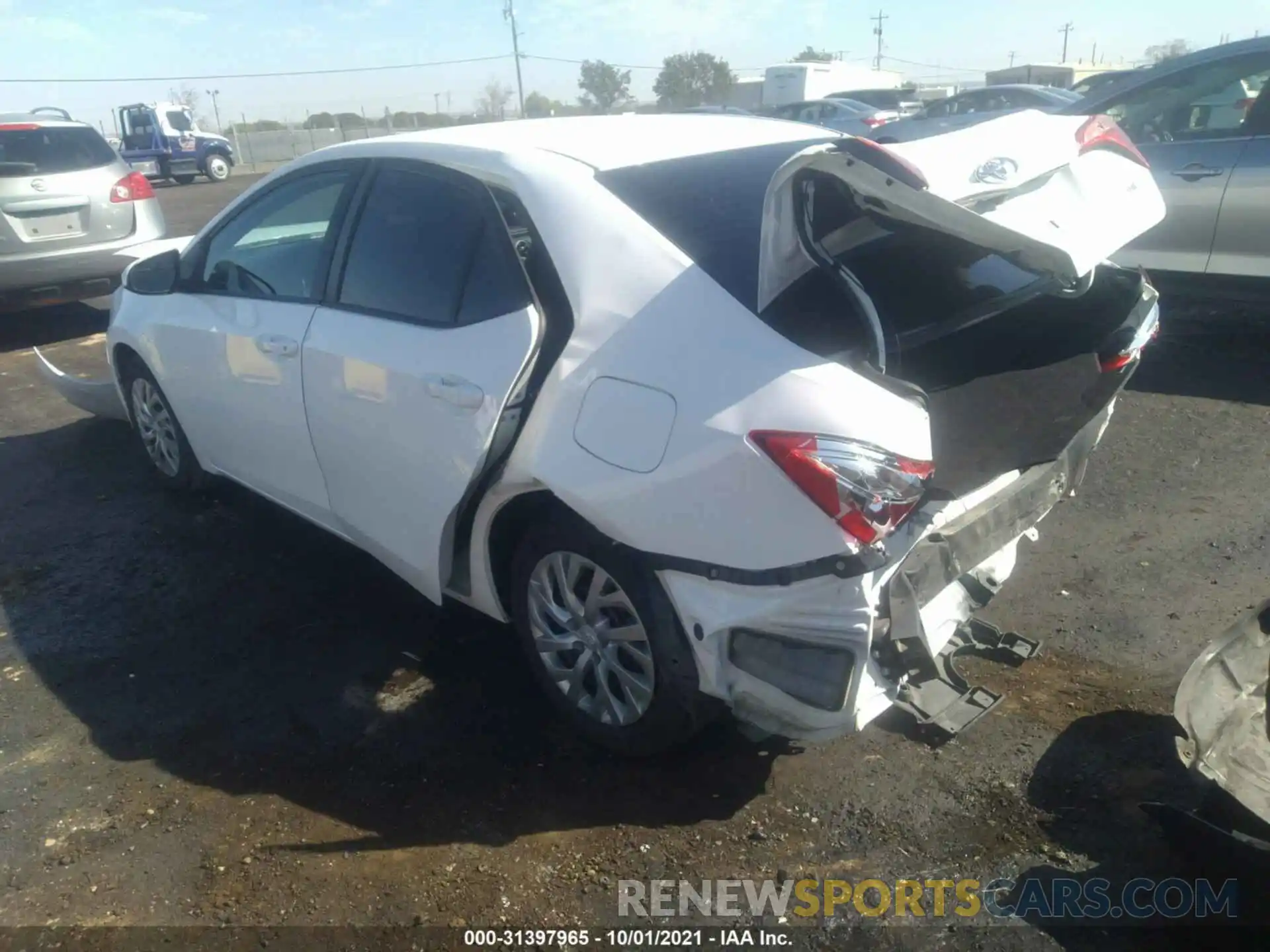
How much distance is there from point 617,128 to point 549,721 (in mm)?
1981

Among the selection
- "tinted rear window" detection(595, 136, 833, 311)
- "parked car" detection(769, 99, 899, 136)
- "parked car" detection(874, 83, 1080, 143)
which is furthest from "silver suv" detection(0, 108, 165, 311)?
"parked car" detection(769, 99, 899, 136)

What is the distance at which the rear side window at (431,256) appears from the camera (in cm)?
292

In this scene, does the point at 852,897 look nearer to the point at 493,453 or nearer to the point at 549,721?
the point at 549,721

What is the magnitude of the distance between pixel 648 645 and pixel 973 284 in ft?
4.95

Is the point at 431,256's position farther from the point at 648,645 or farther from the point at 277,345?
the point at 648,645

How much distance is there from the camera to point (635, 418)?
2438 mm

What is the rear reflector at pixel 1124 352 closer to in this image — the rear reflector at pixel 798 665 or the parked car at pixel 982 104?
the rear reflector at pixel 798 665

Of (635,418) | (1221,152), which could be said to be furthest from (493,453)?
(1221,152)

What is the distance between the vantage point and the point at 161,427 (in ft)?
16.0

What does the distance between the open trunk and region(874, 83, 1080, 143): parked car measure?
43.1 ft

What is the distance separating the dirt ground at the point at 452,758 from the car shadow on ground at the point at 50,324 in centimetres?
480

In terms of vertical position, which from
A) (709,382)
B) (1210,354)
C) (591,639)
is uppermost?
(709,382)

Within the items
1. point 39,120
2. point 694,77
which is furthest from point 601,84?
point 39,120

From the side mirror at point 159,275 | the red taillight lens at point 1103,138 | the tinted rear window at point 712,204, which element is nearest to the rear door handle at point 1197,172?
the red taillight lens at point 1103,138
